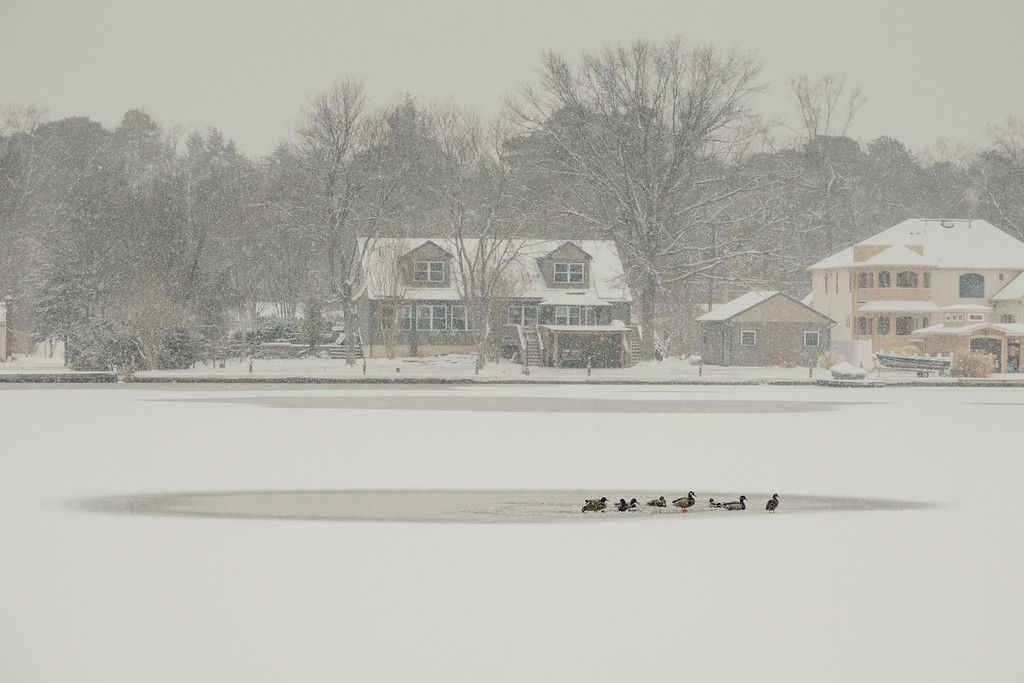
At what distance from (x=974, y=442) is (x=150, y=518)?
1839 centimetres

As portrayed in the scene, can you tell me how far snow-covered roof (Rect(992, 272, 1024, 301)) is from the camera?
71713mm

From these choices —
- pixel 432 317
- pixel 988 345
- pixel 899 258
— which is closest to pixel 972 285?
pixel 899 258

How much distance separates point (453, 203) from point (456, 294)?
4854mm

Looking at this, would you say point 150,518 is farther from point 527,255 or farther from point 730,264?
point 730,264

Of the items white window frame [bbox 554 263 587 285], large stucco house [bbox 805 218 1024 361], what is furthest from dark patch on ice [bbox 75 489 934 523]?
white window frame [bbox 554 263 587 285]

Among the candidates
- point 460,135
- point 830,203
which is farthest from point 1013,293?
point 460,135

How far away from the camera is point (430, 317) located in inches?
2867

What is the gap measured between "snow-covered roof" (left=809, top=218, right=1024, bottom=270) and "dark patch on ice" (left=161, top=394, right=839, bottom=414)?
1292 inches

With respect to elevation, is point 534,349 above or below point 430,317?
below

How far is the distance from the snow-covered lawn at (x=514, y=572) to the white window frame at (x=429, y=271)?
4496 cm

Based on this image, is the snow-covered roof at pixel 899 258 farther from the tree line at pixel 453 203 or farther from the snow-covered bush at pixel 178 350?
the snow-covered bush at pixel 178 350

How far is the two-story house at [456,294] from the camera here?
233ft

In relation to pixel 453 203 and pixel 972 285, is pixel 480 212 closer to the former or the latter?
pixel 453 203

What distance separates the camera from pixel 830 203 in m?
94.4
